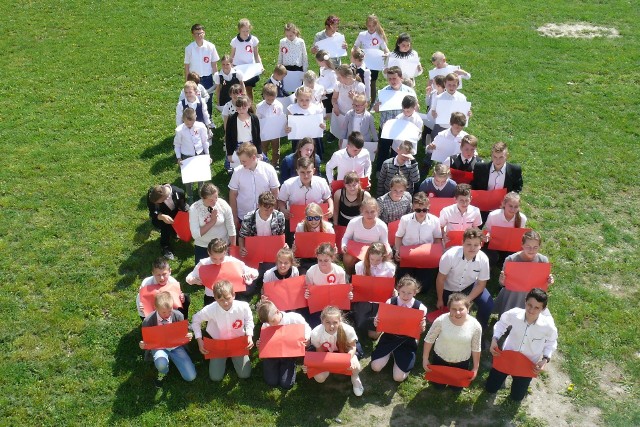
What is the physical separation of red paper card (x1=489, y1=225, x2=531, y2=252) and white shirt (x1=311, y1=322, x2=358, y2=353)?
9.69 ft

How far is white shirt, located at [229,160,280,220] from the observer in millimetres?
10180

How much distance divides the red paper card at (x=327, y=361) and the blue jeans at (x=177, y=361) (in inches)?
61.3

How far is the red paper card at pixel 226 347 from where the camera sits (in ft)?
26.1

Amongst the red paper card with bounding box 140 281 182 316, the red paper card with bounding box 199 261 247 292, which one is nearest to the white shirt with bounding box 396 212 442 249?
the red paper card with bounding box 199 261 247 292

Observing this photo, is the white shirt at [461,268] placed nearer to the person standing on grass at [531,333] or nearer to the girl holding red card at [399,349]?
the girl holding red card at [399,349]

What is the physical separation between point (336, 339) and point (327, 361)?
11.8 inches

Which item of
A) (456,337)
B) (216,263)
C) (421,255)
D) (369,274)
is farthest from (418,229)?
(216,263)

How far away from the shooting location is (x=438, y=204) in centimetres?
997

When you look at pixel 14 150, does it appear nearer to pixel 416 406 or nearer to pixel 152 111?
pixel 152 111

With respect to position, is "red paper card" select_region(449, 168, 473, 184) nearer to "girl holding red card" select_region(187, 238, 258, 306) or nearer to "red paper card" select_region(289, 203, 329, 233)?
"red paper card" select_region(289, 203, 329, 233)

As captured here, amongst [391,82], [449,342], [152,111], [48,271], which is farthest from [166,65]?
[449,342]

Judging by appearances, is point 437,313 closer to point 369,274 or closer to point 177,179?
point 369,274

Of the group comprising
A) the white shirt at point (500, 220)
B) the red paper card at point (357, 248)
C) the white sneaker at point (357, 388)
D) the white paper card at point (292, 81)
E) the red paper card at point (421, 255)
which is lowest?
the white sneaker at point (357, 388)

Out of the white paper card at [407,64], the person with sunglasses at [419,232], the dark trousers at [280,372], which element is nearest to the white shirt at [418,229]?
the person with sunglasses at [419,232]
